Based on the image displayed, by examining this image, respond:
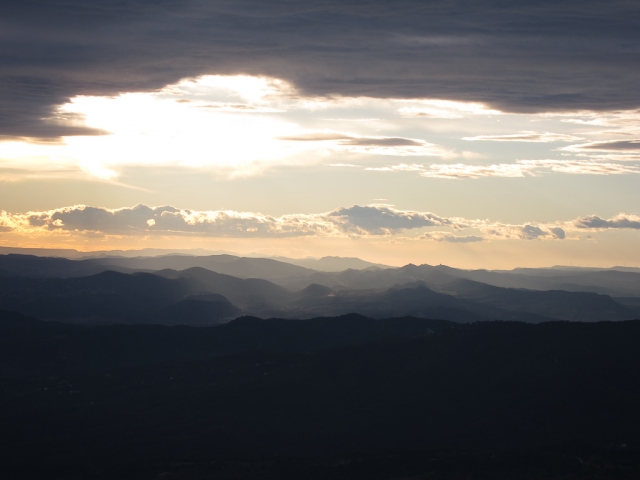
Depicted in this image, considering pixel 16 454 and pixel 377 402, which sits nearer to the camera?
pixel 16 454

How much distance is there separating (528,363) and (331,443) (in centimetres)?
6436

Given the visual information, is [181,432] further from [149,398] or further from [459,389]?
[459,389]

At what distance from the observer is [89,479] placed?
138500mm

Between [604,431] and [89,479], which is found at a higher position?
[604,431]

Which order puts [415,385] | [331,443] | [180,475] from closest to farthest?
[180,475], [331,443], [415,385]

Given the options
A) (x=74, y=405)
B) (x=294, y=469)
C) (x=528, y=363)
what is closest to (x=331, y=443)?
(x=294, y=469)

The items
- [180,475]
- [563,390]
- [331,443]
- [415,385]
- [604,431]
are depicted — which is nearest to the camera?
[180,475]

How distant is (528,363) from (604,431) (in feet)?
148

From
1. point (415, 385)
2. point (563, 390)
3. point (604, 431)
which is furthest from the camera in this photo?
point (415, 385)

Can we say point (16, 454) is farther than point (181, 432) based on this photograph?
No

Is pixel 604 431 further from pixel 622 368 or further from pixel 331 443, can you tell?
pixel 331 443

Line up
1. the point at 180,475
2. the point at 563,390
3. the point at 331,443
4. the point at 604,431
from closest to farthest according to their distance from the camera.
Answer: the point at 180,475 < the point at 604,431 < the point at 331,443 < the point at 563,390

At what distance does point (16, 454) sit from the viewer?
6127 inches

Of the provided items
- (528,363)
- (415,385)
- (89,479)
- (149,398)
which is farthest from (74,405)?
(528,363)
